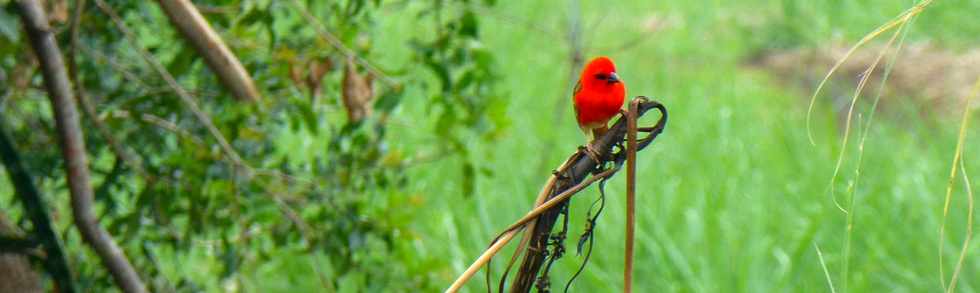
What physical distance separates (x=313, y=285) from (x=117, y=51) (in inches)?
51.3

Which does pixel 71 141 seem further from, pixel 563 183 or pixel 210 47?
pixel 563 183

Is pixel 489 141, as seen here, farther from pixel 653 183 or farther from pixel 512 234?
pixel 653 183

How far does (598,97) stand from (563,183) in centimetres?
7

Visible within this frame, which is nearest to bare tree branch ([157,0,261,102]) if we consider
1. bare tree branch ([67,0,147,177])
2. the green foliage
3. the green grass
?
the green foliage

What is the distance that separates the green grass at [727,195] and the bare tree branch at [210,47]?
0.42 metres

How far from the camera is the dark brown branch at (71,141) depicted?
176cm

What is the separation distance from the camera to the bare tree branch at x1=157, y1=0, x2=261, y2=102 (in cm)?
191

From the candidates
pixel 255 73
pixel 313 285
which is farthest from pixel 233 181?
pixel 313 285

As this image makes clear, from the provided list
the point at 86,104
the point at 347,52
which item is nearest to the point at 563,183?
the point at 347,52

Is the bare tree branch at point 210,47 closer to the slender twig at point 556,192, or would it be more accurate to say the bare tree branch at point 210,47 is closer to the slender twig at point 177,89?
the slender twig at point 177,89

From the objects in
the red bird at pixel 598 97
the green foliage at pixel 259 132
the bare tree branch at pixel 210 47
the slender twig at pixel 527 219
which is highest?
the red bird at pixel 598 97

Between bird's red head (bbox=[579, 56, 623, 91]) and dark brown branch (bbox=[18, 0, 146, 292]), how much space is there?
101 centimetres

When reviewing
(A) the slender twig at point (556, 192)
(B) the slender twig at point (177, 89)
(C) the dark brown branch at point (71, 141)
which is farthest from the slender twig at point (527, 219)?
(B) the slender twig at point (177, 89)

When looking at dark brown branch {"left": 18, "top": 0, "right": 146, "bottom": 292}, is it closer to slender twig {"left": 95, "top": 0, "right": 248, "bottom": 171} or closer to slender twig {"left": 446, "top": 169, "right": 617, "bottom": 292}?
slender twig {"left": 95, "top": 0, "right": 248, "bottom": 171}
